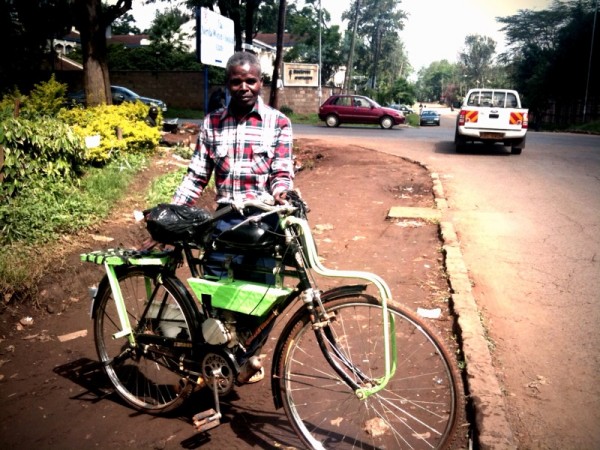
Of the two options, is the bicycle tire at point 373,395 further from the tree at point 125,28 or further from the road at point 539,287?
the tree at point 125,28

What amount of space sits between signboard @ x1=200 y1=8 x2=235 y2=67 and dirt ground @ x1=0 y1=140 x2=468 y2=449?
293 cm

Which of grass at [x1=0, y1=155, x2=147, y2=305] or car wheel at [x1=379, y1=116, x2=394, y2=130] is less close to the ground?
car wheel at [x1=379, y1=116, x2=394, y2=130]

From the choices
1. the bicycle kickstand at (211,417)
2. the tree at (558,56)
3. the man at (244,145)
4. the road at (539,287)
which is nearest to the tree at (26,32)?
the road at (539,287)

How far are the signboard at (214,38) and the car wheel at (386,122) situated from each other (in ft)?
46.3

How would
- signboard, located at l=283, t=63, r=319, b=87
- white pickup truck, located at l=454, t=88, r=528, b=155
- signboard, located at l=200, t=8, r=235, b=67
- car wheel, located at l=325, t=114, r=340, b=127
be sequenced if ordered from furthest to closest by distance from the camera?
1. signboard, located at l=283, t=63, r=319, b=87
2. car wheel, located at l=325, t=114, r=340, b=127
3. white pickup truck, located at l=454, t=88, r=528, b=155
4. signboard, located at l=200, t=8, r=235, b=67

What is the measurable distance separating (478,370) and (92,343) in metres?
2.98

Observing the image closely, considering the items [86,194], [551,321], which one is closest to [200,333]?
[551,321]

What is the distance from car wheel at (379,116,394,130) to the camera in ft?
79.2

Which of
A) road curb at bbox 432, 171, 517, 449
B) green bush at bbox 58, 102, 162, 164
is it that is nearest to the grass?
green bush at bbox 58, 102, 162, 164

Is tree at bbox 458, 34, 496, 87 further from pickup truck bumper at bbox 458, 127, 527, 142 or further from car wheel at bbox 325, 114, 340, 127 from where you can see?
pickup truck bumper at bbox 458, 127, 527, 142

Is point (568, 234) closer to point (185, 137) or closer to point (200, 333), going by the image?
point (200, 333)

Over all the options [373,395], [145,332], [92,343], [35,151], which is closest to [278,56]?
[35,151]

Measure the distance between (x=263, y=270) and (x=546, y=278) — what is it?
3328 mm

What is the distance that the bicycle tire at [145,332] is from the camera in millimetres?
2924
